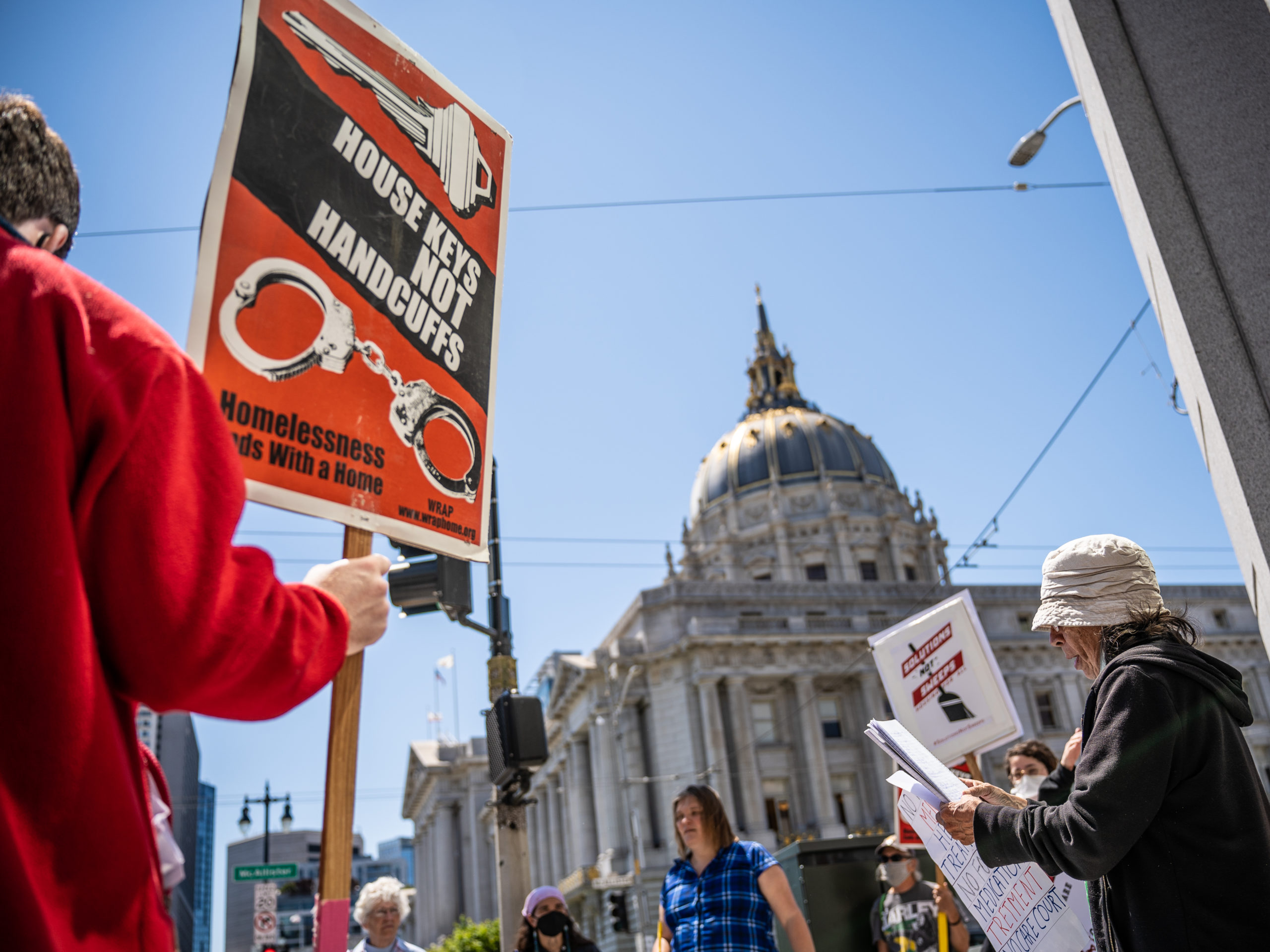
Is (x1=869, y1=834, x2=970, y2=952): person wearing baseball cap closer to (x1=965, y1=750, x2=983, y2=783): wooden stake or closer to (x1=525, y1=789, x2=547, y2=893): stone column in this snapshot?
(x1=965, y1=750, x2=983, y2=783): wooden stake

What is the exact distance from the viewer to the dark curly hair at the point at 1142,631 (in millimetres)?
2553

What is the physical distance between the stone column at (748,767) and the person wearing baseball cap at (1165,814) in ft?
133

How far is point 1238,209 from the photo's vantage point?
14.5ft

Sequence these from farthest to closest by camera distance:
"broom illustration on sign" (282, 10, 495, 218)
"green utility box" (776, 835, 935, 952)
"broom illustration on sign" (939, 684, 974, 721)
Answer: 1. "green utility box" (776, 835, 935, 952)
2. "broom illustration on sign" (939, 684, 974, 721)
3. "broom illustration on sign" (282, 10, 495, 218)

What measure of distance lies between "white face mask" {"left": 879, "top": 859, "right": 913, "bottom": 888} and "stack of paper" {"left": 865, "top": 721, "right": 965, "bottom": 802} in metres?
3.95

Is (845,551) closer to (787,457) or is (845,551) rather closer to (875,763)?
(787,457)

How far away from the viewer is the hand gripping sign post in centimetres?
176

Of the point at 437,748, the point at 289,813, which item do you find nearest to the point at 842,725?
the point at 289,813

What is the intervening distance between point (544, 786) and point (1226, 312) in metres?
58.4

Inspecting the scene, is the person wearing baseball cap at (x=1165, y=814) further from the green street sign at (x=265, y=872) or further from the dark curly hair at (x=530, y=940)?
the green street sign at (x=265, y=872)

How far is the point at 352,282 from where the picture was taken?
2.00m

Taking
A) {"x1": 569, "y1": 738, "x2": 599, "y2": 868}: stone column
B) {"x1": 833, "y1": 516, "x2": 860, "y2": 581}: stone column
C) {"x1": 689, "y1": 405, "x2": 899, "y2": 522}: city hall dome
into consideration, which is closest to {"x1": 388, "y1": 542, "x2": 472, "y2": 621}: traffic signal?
{"x1": 569, "y1": 738, "x2": 599, "y2": 868}: stone column

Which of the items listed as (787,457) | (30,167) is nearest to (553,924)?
(30,167)

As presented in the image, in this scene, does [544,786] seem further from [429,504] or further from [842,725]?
[429,504]
